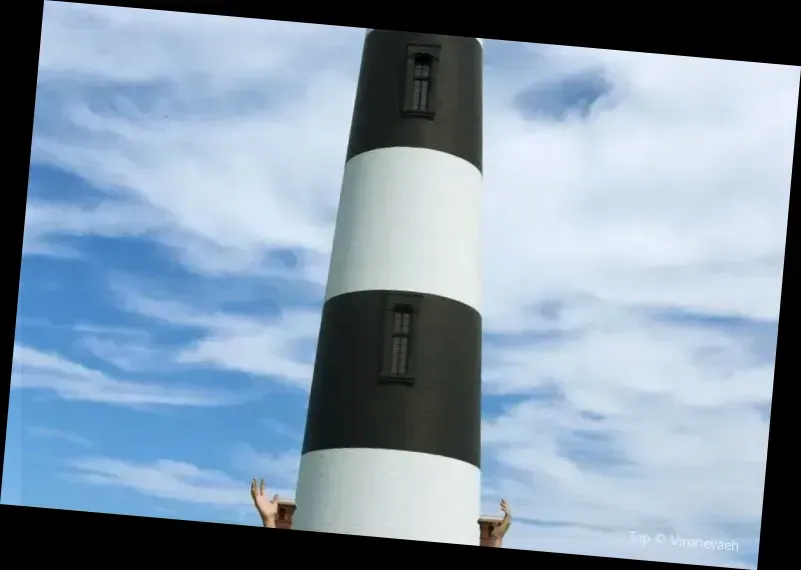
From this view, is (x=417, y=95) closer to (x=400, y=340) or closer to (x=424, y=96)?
(x=424, y=96)

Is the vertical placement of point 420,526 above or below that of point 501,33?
below

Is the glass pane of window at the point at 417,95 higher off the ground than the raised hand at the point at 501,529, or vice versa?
the glass pane of window at the point at 417,95

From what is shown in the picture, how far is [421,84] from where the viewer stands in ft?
15.7

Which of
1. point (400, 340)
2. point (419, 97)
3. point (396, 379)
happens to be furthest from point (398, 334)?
point (419, 97)

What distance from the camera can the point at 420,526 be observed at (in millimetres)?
4430

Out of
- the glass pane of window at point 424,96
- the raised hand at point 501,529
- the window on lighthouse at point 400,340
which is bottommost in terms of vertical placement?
A: the raised hand at point 501,529

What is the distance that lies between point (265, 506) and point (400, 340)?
89 centimetres

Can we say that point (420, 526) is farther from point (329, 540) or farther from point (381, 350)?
point (381, 350)

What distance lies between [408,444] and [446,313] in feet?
1.57

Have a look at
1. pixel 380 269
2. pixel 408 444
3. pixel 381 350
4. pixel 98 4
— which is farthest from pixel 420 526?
pixel 98 4

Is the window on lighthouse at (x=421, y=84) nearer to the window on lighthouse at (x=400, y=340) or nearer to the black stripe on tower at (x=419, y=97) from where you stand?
the black stripe on tower at (x=419, y=97)

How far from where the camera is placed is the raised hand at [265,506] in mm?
4832

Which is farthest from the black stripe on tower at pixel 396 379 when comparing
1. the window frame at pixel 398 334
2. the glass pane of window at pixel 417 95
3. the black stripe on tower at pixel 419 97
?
the glass pane of window at pixel 417 95

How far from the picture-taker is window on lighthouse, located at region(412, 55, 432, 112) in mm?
4730
